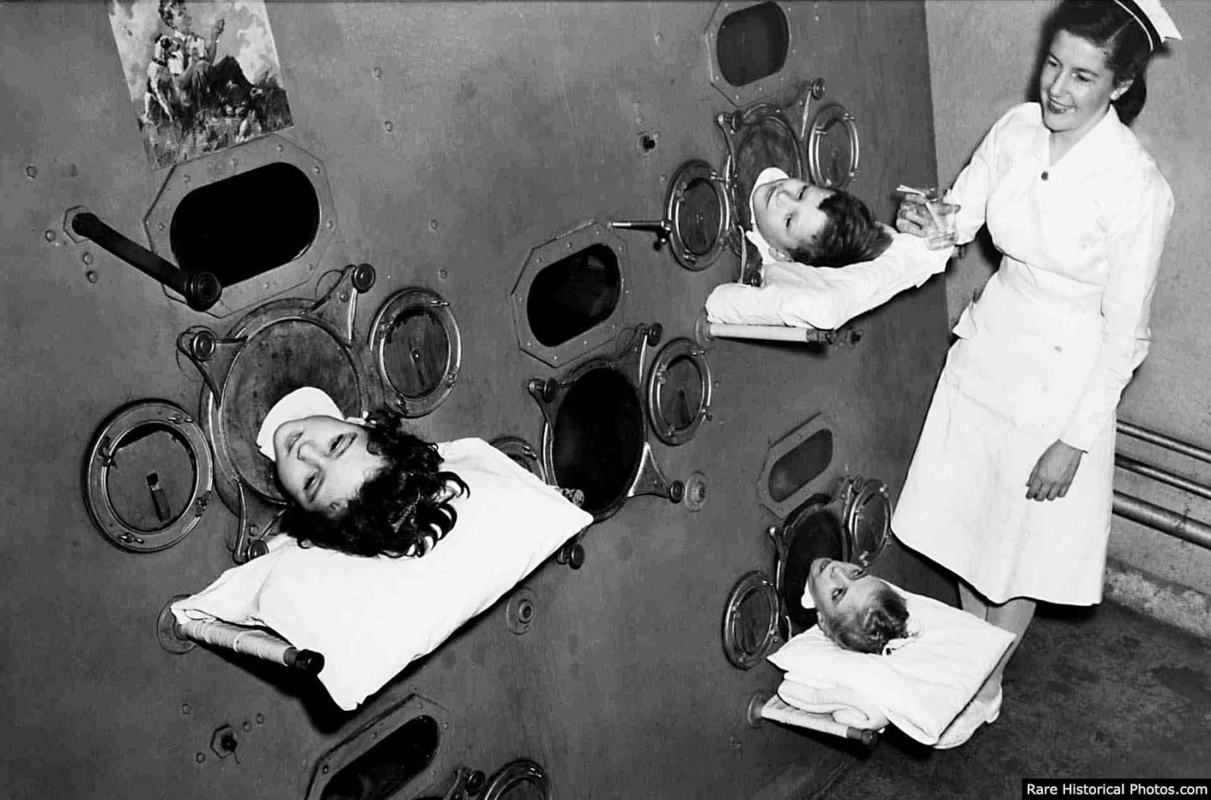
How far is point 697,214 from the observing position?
3.21 m

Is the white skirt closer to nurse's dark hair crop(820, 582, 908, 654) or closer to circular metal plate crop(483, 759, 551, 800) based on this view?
nurse's dark hair crop(820, 582, 908, 654)

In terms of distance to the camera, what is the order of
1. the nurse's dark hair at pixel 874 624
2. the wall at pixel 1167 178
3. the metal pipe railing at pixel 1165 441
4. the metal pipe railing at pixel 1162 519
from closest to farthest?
1. the nurse's dark hair at pixel 874 624
2. the wall at pixel 1167 178
3. the metal pipe railing at pixel 1165 441
4. the metal pipe railing at pixel 1162 519

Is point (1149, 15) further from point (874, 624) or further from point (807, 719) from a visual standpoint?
point (807, 719)

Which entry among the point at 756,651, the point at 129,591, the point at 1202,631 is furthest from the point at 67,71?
the point at 1202,631

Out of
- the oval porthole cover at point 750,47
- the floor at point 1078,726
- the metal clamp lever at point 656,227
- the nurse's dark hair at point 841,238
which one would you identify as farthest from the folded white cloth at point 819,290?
the floor at point 1078,726

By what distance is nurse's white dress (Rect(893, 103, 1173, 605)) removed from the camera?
3.09 meters

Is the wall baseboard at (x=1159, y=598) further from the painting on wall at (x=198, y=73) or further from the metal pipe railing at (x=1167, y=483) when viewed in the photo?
the painting on wall at (x=198, y=73)

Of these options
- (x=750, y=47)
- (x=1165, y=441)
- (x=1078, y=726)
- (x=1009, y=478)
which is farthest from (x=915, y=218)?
(x=1078, y=726)

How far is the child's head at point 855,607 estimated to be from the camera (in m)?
A: 3.43

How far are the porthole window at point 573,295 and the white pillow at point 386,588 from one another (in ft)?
1.66

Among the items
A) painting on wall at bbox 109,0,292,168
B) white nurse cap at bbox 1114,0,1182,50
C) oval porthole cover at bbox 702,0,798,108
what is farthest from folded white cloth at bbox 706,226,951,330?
painting on wall at bbox 109,0,292,168

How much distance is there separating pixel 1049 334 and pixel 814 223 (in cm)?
67

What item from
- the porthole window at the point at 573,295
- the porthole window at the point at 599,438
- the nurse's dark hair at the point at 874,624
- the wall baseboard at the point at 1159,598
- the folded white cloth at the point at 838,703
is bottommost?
the wall baseboard at the point at 1159,598

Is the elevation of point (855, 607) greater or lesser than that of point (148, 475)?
lesser
